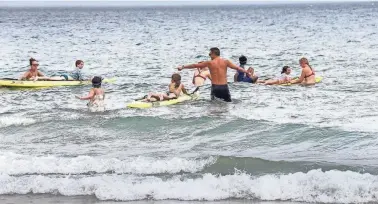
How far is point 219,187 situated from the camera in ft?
27.4

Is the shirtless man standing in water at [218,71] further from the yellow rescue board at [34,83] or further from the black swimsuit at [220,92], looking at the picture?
the yellow rescue board at [34,83]

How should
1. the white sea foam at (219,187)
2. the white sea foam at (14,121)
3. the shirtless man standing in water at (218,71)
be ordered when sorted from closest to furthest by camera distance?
the white sea foam at (219,187)
the white sea foam at (14,121)
the shirtless man standing in water at (218,71)

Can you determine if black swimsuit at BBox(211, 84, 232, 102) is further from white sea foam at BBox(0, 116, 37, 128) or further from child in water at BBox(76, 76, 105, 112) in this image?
white sea foam at BBox(0, 116, 37, 128)

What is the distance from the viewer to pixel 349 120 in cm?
1341

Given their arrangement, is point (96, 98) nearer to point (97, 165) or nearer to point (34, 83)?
point (34, 83)

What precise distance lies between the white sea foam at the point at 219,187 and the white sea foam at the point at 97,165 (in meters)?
0.42

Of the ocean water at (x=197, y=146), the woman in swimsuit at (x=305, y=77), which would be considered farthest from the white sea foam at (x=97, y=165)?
the woman in swimsuit at (x=305, y=77)

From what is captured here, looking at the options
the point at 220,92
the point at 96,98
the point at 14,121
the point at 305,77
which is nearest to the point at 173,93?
the point at 220,92

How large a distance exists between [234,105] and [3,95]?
7138mm

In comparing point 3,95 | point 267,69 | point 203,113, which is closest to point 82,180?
point 203,113

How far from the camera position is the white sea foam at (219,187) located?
26.0 feet

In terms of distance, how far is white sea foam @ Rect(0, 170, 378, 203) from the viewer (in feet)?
26.0

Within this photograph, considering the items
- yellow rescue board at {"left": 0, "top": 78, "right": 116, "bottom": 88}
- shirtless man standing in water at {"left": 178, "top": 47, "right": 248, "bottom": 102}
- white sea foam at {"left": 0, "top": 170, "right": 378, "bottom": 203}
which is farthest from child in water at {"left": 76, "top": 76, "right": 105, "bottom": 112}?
white sea foam at {"left": 0, "top": 170, "right": 378, "bottom": 203}

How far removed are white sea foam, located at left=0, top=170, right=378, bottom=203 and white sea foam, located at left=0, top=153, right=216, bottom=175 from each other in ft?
1.39
